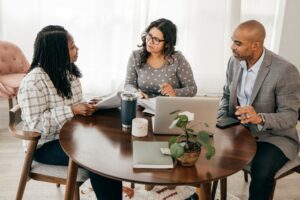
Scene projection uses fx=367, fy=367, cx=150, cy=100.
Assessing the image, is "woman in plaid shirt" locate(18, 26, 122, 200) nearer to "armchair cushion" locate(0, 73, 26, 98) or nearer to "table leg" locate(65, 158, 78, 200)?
"table leg" locate(65, 158, 78, 200)

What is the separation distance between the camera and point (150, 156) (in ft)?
4.66

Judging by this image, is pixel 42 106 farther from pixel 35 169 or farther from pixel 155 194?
pixel 155 194

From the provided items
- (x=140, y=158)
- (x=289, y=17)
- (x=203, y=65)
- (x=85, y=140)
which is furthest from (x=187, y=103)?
(x=289, y=17)

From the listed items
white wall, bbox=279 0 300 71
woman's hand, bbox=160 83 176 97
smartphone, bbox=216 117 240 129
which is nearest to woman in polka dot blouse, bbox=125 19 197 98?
woman's hand, bbox=160 83 176 97

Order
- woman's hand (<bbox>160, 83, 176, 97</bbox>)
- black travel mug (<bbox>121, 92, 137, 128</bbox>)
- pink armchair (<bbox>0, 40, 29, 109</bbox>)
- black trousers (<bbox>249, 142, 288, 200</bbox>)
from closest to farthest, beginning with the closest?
black travel mug (<bbox>121, 92, 137, 128</bbox>), black trousers (<bbox>249, 142, 288, 200</bbox>), woman's hand (<bbox>160, 83, 176, 97</bbox>), pink armchair (<bbox>0, 40, 29, 109</bbox>)

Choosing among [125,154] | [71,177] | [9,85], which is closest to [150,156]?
[125,154]

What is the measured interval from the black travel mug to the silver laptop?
0.14 metres

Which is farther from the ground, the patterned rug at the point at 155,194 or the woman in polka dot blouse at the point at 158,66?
the woman in polka dot blouse at the point at 158,66

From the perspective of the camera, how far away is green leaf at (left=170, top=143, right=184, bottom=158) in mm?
1306

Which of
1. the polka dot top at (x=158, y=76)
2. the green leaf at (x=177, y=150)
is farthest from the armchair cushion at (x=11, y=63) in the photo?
the green leaf at (x=177, y=150)

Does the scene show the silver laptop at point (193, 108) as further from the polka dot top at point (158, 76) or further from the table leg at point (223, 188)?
the polka dot top at point (158, 76)

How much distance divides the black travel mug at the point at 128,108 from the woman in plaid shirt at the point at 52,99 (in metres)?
0.25

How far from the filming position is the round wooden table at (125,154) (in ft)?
4.30

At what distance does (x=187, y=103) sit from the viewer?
1557 mm
